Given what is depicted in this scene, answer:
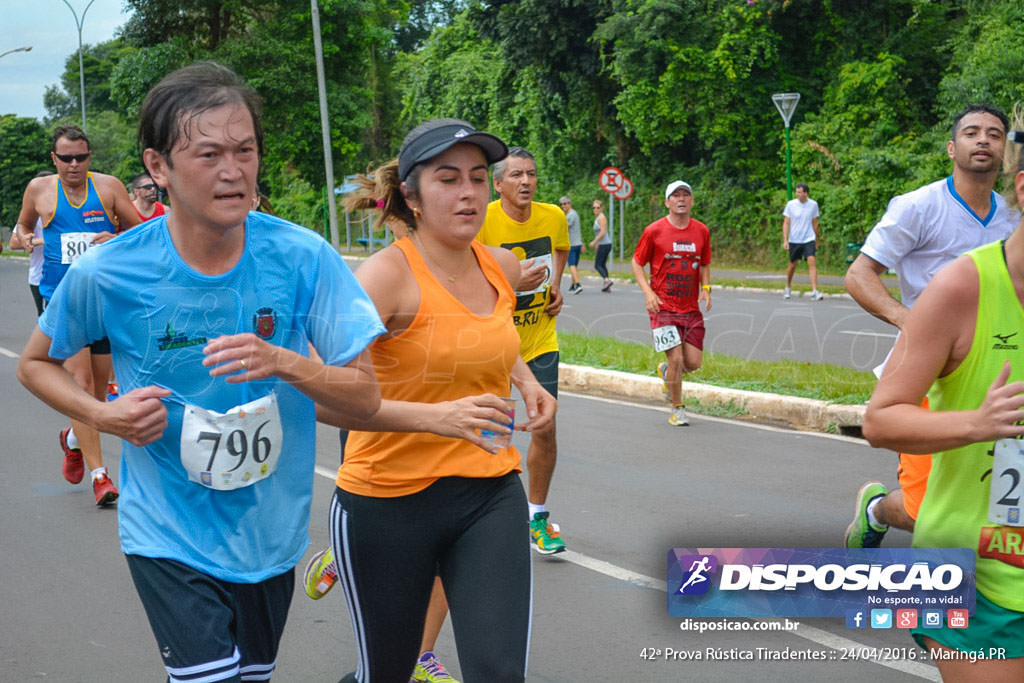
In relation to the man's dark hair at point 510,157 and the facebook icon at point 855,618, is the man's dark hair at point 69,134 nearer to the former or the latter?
the man's dark hair at point 510,157

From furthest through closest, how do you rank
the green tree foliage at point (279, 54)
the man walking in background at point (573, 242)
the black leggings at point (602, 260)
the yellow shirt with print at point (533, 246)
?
the green tree foliage at point (279, 54), the black leggings at point (602, 260), the man walking in background at point (573, 242), the yellow shirt with print at point (533, 246)

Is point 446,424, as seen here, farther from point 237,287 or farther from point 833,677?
point 833,677

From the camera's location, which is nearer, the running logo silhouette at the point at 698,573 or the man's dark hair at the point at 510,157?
the running logo silhouette at the point at 698,573

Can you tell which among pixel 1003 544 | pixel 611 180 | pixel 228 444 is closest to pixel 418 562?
pixel 228 444

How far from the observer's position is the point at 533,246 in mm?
→ 6453

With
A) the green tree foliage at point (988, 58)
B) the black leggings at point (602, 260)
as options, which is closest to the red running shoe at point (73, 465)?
the black leggings at point (602, 260)

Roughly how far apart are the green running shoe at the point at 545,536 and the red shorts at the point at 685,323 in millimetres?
4025

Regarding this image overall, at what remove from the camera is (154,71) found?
43.2 meters

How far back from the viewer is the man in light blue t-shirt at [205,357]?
8.99 ft

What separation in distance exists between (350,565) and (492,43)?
130ft

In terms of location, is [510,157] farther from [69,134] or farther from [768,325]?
[768,325]

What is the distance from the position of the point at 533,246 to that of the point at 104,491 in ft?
9.71

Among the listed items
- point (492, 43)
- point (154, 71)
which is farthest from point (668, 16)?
point (154, 71)

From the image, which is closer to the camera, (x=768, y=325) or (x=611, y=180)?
(x=768, y=325)
